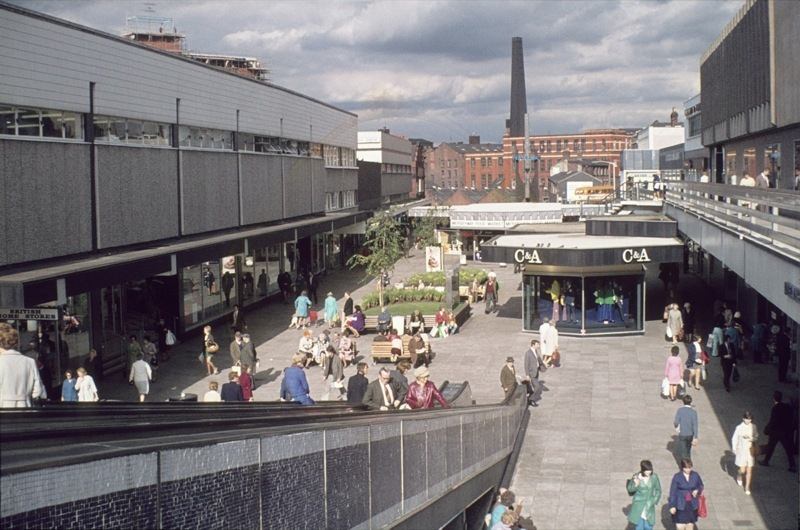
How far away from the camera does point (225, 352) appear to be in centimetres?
2780

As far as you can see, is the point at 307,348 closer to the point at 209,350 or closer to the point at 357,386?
the point at 209,350

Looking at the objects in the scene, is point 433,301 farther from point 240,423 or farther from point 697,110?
point 697,110

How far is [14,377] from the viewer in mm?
8898

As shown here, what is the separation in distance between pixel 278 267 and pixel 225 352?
43.2ft

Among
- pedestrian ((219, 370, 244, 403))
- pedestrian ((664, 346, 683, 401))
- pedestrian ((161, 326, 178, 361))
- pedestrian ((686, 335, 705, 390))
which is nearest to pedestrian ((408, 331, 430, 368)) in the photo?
pedestrian ((161, 326, 178, 361))

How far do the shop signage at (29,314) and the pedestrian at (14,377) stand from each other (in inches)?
341

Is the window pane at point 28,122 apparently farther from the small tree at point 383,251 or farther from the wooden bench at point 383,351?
the small tree at point 383,251

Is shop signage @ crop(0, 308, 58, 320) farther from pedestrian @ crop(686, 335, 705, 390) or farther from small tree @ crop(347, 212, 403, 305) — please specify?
small tree @ crop(347, 212, 403, 305)

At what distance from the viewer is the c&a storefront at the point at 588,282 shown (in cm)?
2864

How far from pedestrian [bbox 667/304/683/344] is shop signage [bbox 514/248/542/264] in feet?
14.0

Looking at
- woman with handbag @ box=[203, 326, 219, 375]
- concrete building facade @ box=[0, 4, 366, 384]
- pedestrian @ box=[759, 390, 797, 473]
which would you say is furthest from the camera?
woman with handbag @ box=[203, 326, 219, 375]

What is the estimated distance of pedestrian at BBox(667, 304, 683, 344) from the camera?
26781 millimetres

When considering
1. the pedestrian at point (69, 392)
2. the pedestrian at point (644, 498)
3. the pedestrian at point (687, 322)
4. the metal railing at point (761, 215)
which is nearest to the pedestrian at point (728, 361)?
the metal railing at point (761, 215)

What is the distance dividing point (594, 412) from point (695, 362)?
323 cm
